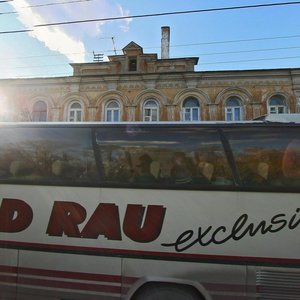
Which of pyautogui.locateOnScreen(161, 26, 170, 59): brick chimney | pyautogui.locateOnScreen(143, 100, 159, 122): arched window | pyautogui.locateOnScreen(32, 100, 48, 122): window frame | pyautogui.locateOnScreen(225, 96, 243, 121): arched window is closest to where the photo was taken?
pyautogui.locateOnScreen(225, 96, 243, 121): arched window

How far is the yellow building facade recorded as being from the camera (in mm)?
22641

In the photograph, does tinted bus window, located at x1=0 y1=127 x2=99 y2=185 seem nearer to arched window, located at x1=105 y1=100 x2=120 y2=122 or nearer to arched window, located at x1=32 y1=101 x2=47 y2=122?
arched window, located at x1=105 y1=100 x2=120 y2=122

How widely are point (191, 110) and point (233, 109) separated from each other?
9.54ft

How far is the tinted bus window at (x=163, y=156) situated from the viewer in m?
3.58

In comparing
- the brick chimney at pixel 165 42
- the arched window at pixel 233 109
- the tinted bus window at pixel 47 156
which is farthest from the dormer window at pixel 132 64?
the tinted bus window at pixel 47 156

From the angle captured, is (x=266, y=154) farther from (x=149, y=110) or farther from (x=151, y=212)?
(x=149, y=110)

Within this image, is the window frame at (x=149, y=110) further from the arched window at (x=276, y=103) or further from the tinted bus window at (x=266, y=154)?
the tinted bus window at (x=266, y=154)

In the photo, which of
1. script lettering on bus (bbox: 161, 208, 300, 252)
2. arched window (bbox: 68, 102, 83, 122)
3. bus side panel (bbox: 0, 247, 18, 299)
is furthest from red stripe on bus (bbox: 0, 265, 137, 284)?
arched window (bbox: 68, 102, 83, 122)

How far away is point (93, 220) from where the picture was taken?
370 centimetres

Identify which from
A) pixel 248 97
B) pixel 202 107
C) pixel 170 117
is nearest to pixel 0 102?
pixel 170 117

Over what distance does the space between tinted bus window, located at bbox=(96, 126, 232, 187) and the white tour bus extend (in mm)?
12

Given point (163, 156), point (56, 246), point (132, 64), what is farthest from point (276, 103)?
point (56, 246)

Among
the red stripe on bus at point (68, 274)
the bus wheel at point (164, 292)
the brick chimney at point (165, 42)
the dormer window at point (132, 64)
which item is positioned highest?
the brick chimney at point (165, 42)

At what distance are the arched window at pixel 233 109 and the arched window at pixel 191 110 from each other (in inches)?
79.0
